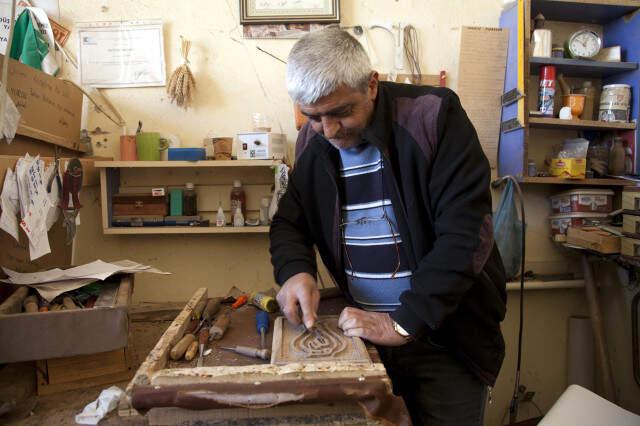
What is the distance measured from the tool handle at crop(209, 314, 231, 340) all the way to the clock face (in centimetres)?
195

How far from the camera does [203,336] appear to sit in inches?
34.9

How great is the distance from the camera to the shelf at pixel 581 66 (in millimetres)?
1848

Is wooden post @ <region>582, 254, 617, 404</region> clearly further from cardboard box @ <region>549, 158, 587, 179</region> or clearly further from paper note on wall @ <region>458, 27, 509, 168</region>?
paper note on wall @ <region>458, 27, 509, 168</region>

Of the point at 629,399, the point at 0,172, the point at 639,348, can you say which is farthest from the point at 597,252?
the point at 0,172

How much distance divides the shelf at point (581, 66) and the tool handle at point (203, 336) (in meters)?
1.78

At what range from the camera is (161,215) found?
1.75m

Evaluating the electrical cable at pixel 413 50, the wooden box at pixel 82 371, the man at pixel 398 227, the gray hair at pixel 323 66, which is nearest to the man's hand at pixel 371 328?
the man at pixel 398 227

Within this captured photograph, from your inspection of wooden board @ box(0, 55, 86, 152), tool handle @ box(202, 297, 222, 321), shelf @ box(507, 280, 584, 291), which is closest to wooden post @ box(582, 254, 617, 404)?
shelf @ box(507, 280, 584, 291)

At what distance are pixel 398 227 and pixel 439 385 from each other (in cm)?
42

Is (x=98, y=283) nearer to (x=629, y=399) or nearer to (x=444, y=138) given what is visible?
(x=444, y=138)

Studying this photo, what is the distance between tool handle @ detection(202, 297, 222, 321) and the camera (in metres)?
1.01

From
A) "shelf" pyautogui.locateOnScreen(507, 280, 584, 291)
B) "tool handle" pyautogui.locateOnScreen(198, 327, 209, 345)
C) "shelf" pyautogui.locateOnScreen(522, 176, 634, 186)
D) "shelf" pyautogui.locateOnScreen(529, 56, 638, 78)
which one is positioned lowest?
"shelf" pyautogui.locateOnScreen(507, 280, 584, 291)

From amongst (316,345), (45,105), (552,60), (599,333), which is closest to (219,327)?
(316,345)

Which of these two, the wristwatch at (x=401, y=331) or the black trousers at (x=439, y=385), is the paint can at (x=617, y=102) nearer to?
the black trousers at (x=439, y=385)
